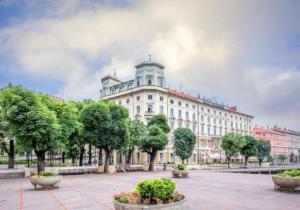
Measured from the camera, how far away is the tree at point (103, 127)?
119ft

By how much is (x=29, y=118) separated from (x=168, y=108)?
4145 cm

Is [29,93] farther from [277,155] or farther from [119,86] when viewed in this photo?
[277,155]

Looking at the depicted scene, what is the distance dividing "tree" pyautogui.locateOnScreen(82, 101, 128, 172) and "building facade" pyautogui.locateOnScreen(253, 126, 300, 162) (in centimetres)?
8266

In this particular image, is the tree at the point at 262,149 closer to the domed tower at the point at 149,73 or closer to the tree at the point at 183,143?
the tree at the point at 183,143

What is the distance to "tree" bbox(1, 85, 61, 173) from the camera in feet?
88.6

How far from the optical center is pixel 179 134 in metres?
55.2

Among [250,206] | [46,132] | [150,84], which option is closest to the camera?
[250,206]

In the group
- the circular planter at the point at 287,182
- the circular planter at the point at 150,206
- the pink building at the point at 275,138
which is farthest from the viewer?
the pink building at the point at 275,138

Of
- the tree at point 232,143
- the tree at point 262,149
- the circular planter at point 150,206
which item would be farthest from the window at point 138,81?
the circular planter at point 150,206

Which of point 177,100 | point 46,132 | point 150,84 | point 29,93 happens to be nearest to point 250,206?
point 46,132

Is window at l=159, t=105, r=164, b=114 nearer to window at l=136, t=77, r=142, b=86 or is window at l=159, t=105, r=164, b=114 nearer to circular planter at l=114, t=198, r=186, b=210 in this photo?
window at l=136, t=77, r=142, b=86

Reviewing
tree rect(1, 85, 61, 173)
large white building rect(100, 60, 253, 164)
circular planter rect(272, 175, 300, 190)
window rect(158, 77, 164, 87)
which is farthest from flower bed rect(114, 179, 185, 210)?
window rect(158, 77, 164, 87)

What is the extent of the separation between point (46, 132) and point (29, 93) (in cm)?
401

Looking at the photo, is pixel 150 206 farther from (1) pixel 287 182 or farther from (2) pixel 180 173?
(2) pixel 180 173
